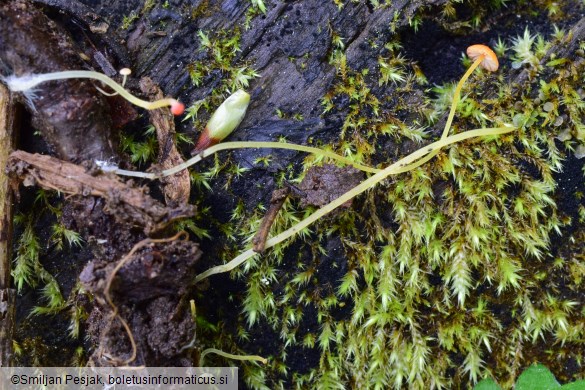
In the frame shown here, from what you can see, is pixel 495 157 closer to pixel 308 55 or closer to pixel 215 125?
pixel 308 55

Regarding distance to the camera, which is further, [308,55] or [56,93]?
[308,55]

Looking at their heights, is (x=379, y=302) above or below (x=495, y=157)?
below

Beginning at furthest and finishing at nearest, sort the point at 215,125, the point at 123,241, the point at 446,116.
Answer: the point at 446,116
the point at 215,125
the point at 123,241

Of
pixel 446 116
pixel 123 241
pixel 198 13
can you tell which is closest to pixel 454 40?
pixel 446 116

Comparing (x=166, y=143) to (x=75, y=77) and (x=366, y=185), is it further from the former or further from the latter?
(x=366, y=185)

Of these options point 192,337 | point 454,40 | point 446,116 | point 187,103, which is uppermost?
point 454,40

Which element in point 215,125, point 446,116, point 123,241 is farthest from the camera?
point 446,116

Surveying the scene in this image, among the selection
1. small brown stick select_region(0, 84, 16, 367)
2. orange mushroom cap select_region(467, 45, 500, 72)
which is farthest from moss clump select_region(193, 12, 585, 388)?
small brown stick select_region(0, 84, 16, 367)

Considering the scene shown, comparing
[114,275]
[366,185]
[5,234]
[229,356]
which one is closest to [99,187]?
[114,275]

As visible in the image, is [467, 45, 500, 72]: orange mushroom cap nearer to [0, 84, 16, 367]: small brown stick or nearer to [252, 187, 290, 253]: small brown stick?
[252, 187, 290, 253]: small brown stick
